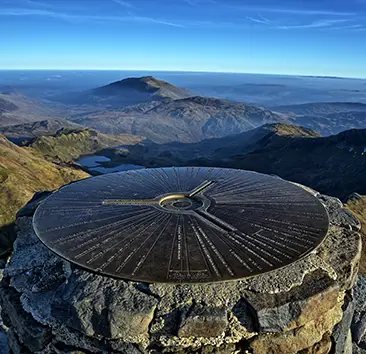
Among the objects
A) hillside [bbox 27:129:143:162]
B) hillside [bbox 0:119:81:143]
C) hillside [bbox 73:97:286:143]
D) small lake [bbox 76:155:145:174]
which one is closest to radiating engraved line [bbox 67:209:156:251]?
small lake [bbox 76:155:145:174]

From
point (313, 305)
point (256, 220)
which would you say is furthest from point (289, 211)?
point (313, 305)

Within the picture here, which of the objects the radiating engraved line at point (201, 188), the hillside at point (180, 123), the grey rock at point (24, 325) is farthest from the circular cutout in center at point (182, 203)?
the hillside at point (180, 123)

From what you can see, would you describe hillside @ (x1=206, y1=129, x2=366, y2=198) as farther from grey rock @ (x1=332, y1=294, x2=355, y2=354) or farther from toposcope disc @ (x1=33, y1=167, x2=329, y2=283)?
grey rock @ (x1=332, y1=294, x2=355, y2=354)

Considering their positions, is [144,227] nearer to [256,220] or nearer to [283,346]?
[256,220]

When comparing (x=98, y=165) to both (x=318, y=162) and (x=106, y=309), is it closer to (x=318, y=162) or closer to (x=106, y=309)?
(x=318, y=162)

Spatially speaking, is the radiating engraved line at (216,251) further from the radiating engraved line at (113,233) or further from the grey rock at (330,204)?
the grey rock at (330,204)

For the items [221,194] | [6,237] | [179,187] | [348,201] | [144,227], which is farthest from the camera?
[6,237]
